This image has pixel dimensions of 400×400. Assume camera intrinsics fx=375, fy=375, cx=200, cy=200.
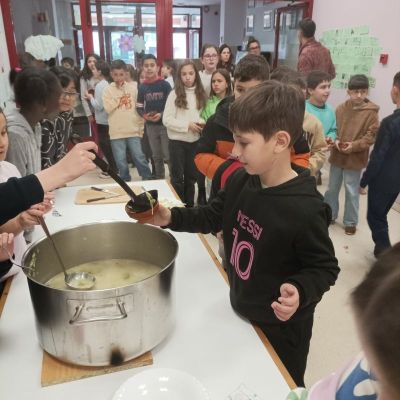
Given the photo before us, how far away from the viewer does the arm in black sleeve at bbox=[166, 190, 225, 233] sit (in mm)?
1014

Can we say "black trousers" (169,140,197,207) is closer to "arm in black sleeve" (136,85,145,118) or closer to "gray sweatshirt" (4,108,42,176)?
"arm in black sleeve" (136,85,145,118)

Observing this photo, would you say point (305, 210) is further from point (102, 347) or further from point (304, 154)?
point (304, 154)

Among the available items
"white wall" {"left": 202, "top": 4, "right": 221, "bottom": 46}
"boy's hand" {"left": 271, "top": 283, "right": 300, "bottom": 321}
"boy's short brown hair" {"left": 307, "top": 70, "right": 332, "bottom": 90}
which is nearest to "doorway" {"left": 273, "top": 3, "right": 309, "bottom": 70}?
"boy's short brown hair" {"left": 307, "top": 70, "right": 332, "bottom": 90}

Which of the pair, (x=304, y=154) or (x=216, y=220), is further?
(x=304, y=154)

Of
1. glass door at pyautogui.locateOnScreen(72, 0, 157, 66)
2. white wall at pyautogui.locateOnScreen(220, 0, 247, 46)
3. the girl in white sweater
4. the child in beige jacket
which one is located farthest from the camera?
white wall at pyautogui.locateOnScreen(220, 0, 247, 46)

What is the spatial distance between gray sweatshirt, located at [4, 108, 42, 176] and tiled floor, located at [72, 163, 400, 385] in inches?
49.7

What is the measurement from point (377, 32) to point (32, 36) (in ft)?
12.1

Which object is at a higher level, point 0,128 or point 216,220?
point 0,128

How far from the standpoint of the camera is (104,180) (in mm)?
3877

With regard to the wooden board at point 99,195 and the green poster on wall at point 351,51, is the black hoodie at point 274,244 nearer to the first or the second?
the wooden board at point 99,195

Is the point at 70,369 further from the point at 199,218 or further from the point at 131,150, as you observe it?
the point at 131,150

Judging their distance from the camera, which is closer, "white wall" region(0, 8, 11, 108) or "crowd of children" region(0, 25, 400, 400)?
"crowd of children" region(0, 25, 400, 400)

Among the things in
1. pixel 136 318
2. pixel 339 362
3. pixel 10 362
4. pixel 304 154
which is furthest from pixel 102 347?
pixel 339 362

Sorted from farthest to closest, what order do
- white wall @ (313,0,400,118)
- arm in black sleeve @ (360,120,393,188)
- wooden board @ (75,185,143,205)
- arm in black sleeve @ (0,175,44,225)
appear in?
white wall @ (313,0,400,118) → arm in black sleeve @ (360,120,393,188) → wooden board @ (75,185,143,205) → arm in black sleeve @ (0,175,44,225)
